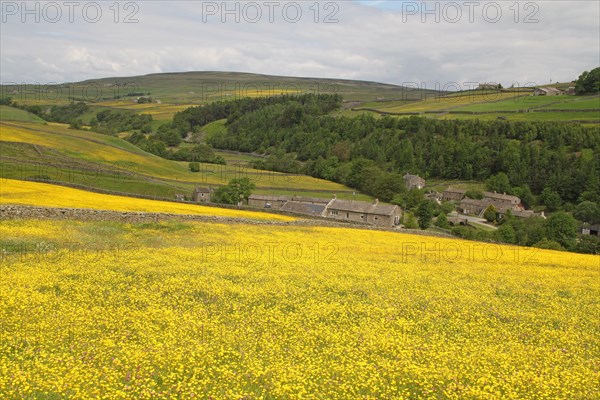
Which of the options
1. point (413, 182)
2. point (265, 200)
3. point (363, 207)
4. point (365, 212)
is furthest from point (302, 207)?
point (413, 182)

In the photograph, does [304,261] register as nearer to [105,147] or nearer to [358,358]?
[358,358]

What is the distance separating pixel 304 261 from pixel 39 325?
48.8ft

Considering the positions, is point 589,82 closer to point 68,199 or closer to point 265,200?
point 265,200

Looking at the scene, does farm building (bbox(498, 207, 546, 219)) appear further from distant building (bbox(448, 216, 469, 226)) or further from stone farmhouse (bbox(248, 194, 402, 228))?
stone farmhouse (bbox(248, 194, 402, 228))

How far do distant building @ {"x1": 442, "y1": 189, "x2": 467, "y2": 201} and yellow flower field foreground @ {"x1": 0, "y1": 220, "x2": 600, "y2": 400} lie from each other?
10477 cm

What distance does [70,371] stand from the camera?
1088 cm

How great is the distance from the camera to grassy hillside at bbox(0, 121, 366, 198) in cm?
6250

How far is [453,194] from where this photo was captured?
132m

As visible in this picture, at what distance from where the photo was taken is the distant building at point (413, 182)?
13175 cm

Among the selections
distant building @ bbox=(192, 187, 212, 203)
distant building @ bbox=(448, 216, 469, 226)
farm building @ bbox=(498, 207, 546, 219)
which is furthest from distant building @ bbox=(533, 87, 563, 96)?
distant building @ bbox=(192, 187, 212, 203)

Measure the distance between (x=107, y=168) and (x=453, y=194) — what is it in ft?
308

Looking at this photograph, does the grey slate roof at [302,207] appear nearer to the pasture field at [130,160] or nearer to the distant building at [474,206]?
the pasture field at [130,160]

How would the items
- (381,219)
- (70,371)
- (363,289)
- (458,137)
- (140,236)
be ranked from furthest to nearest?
(458,137)
(381,219)
(140,236)
(363,289)
(70,371)

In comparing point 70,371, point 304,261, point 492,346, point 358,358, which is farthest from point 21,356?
point 304,261
